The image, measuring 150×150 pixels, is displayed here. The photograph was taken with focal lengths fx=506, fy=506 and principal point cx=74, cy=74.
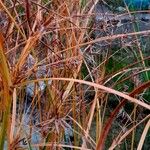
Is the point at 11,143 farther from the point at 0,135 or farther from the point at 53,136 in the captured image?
the point at 53,136

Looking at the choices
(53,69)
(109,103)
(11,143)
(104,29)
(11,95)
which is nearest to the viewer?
(11,95)

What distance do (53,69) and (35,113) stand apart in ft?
0.98

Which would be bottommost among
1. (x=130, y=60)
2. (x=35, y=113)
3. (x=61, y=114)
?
(x=130, y=60)

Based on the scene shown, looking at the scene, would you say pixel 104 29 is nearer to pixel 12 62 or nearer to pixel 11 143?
pixel 12 62

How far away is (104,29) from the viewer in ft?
3.59

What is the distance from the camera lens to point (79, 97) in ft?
4.20

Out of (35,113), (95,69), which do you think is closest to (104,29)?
(95,69)

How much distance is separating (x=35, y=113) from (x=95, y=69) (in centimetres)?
40

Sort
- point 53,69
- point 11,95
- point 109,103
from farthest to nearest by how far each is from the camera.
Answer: point 109,103 → point 53,69 → point 11,95

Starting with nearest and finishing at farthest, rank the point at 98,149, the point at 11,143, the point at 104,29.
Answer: the point at 98,149 → the point at 11,143 → the point at 104,29

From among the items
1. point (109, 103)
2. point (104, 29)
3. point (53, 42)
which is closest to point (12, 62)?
point (53, 42)

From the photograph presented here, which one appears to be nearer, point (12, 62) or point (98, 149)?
point (98, 149)

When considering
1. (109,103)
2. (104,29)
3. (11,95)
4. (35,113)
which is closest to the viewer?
(11,95)

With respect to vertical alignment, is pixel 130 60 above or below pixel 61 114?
below
